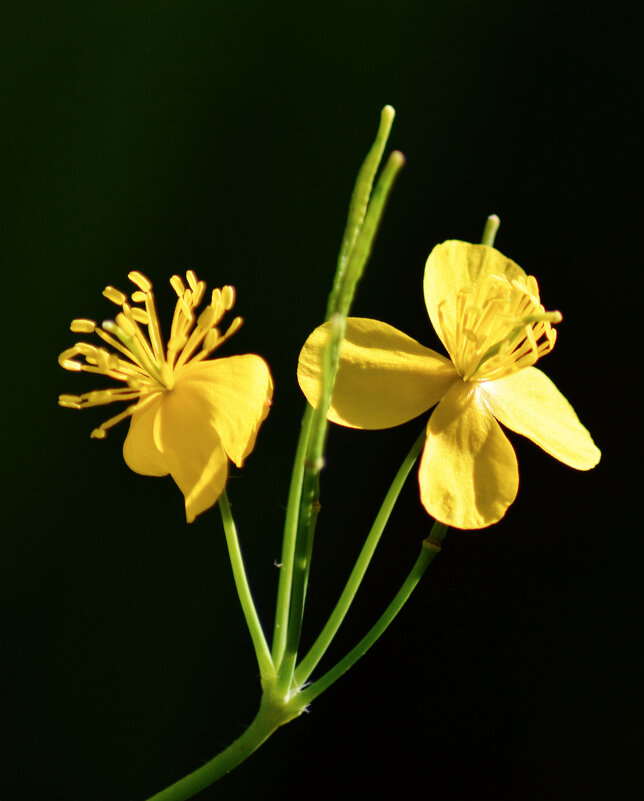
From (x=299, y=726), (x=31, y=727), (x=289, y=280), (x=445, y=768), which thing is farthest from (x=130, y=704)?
(x=289, y=280)

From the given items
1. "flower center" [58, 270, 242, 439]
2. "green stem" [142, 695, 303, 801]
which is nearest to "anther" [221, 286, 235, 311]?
"flower center" [58, 270, 242, 439]

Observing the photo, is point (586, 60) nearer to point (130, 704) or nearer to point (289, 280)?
point (289, 280)

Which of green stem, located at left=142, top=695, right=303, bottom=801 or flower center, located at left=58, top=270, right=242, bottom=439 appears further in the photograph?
flower center, located at left=58, top=270, right=242, bottom=439

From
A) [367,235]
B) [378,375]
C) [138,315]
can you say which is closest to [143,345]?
[138,315]

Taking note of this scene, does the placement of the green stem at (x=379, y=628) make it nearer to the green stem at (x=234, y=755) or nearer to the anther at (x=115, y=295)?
the green stem at (x=234, y=755)

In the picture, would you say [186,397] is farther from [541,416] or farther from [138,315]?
[541,416]

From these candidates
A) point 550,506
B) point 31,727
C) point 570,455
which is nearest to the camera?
point 570,455

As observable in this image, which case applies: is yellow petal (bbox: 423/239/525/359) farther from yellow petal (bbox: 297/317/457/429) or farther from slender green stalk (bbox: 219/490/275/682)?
slender green stalk (bbox: 219/490/275/682)
